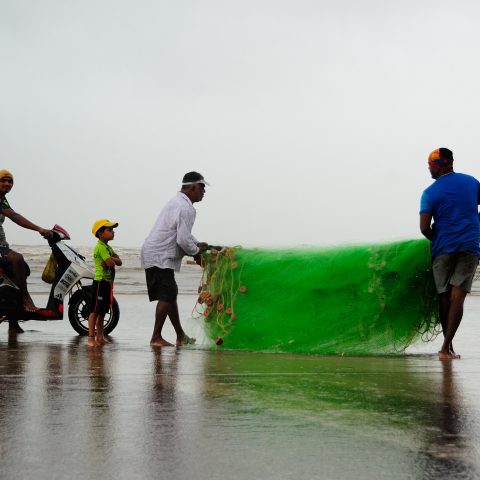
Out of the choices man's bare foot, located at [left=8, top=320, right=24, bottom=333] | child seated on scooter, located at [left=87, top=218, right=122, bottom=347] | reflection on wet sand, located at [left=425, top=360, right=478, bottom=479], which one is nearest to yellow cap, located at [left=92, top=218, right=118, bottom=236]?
child seated on scooter, located at [left=87, top=218, right=122, bottom=347]

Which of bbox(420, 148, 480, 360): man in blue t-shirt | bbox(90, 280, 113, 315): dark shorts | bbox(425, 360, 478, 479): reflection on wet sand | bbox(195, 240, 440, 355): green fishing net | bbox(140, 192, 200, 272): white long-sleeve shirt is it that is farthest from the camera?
bbox(90, 280, 113, 315): dark shorts

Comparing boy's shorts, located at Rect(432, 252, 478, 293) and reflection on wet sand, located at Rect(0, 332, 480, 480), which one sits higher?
boy's shorts, located at Rect(432, 252, 478, 293)

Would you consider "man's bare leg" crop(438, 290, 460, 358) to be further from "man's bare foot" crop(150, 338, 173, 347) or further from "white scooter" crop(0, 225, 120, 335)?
"white scooter" crop(0, 225, 120, 335)

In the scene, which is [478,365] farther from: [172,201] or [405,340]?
[172,201]

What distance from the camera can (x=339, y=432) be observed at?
4422mm

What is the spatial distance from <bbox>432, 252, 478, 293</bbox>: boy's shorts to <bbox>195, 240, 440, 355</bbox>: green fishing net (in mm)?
369

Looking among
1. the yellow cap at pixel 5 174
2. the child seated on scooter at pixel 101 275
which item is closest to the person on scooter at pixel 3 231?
the yellow cap at pixel 5 174

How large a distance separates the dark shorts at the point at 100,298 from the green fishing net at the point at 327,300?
1.27 m

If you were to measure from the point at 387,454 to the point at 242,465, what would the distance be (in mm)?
661

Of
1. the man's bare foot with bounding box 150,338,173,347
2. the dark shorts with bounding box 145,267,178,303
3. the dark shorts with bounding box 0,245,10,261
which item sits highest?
the dark shorts with bounding box 0,245,10,261

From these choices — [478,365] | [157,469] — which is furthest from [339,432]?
[478,365]

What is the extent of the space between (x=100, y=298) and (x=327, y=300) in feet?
8.45

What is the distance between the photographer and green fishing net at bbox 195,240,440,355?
8406 mm

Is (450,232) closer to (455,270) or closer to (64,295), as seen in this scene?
(455,270)
